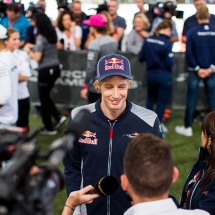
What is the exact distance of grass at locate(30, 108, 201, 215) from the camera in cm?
527

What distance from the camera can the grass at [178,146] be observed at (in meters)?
5.27

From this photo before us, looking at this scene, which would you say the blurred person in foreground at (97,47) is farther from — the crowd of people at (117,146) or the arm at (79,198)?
the arm at (79,198)

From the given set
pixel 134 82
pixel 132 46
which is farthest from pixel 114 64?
pixel 134 82

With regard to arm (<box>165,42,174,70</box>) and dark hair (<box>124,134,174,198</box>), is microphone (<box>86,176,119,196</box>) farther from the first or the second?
arm (<box>165,42,174,70</box>)

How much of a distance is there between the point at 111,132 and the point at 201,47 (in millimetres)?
4225

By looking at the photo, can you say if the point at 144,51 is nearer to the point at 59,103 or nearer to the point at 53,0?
the point at 59,103

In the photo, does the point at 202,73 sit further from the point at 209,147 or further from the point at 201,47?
the point at 209,147

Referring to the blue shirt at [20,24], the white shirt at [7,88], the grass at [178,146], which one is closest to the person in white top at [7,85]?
the white shirt at [7,88]

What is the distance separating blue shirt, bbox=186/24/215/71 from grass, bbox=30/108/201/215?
1115mm

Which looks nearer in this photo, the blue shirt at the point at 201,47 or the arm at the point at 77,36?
the blue shirt at the point at 201,47

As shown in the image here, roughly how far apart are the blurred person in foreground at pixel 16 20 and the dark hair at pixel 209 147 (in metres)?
5.69

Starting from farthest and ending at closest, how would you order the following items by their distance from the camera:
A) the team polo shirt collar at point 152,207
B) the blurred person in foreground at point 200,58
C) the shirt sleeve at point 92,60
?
the blurred person in foreground at point 200,58, the shirt sleeve at point 92,60, the team polo shirt collar at point 152,207

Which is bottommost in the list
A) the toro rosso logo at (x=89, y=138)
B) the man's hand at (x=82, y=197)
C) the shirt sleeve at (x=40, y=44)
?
the man's hand at (x=82, y=197)

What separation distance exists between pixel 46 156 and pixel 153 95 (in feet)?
18.9
